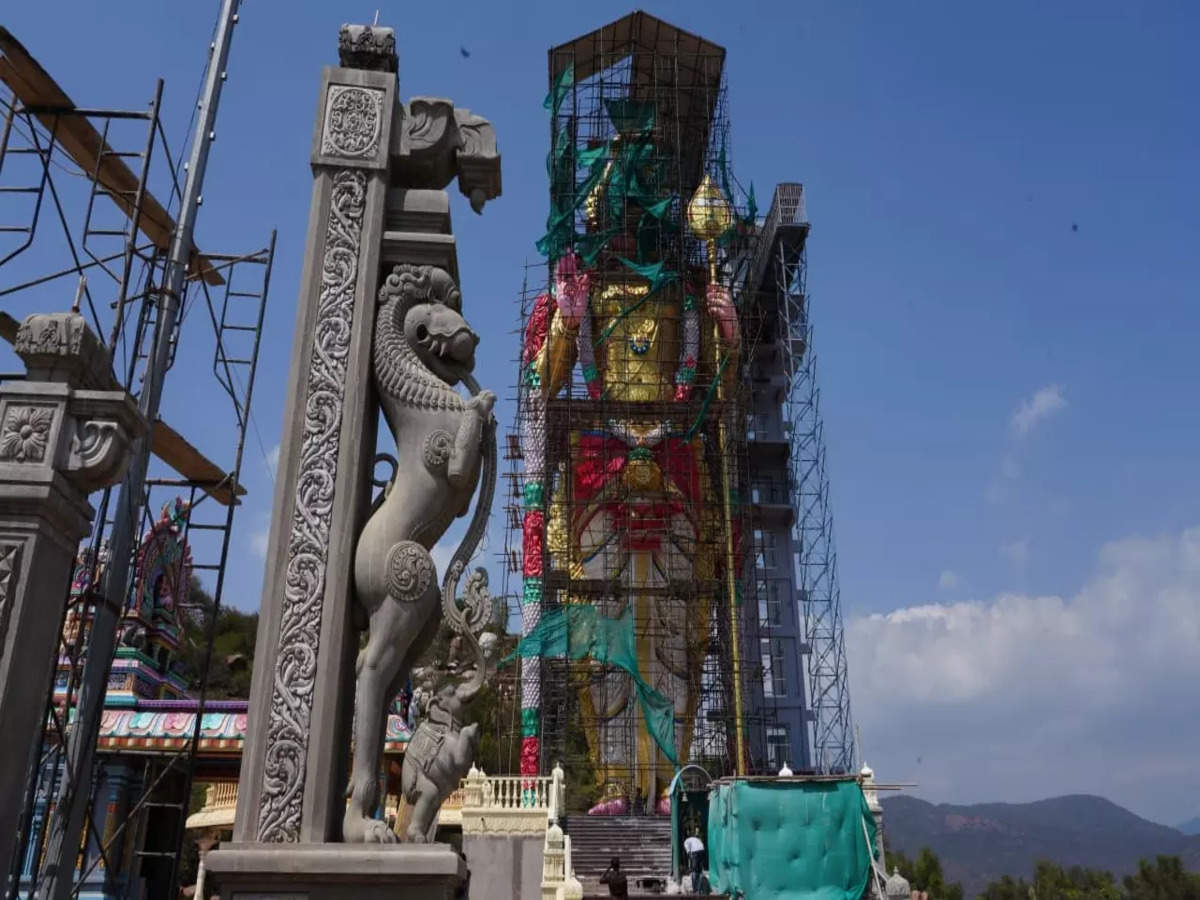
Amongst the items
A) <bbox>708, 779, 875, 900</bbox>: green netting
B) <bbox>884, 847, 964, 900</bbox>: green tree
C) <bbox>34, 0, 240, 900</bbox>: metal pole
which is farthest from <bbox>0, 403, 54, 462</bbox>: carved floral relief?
<bbox>884, 847, 964, 900</bbox>: green tree

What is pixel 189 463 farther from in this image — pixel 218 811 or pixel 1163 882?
pixel 1163 882

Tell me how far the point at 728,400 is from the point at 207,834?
14.2 meters

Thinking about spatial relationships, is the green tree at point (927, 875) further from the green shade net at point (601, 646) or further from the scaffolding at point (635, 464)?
the green shade net at point (601, 646)

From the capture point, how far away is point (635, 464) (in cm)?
2258

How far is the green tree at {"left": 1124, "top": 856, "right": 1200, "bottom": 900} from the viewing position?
1000 inches

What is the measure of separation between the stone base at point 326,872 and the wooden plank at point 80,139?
4.98m

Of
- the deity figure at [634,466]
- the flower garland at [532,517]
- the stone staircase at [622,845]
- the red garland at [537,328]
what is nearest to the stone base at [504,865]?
the stone staircase at [622,845]

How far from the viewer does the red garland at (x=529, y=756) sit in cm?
2012

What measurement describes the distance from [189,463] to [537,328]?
15033 millimetres

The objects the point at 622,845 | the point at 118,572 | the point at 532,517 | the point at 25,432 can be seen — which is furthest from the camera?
the point at 532,517

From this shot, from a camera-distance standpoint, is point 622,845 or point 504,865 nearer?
point 504,865

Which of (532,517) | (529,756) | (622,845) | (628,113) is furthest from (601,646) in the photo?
(628,113)

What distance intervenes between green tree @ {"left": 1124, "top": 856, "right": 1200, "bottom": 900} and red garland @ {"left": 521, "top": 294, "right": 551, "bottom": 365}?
2175cm

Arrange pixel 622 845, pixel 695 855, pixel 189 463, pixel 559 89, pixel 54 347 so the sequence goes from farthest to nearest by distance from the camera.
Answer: pixel 559 89
pixel 622 845
pixel 695 855
pixel 189 463
pixel 54 347
